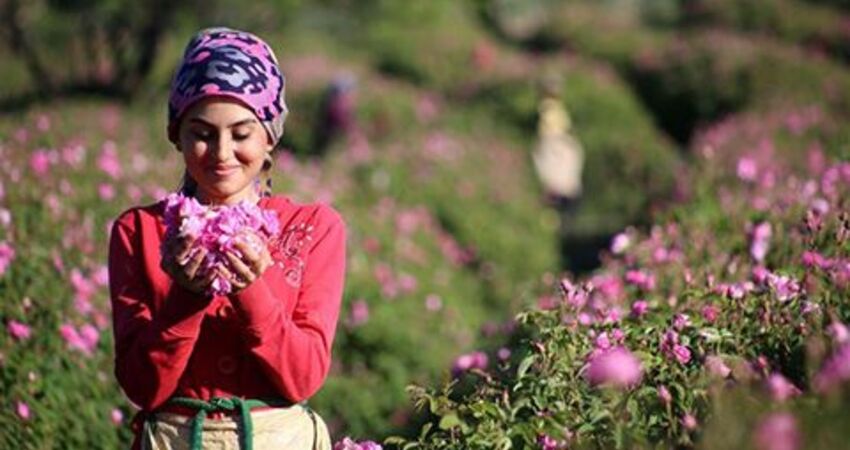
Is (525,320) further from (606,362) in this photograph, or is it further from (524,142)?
(524,142)

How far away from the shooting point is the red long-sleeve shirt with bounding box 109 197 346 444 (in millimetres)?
2836

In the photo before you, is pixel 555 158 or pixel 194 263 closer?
pixel 194 263

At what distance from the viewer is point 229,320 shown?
2963 millimetres

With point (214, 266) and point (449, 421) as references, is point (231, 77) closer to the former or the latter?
point (214, 266)

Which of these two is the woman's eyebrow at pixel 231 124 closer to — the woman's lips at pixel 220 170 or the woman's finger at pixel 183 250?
the woman's lips at pixel 220 170

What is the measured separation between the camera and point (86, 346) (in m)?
5.75

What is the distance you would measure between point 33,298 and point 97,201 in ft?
6.81

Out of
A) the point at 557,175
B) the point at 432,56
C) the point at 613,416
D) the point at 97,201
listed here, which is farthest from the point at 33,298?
the point at 432,56

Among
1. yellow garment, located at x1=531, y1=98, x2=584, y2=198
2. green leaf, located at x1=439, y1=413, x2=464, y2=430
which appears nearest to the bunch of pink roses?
Answer: green leaf, located at x1=439, y1=413, x2=464, y2=430

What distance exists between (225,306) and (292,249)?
0.78 ft

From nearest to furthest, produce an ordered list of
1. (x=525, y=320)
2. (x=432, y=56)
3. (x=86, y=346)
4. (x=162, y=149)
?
(x=525, y=320), (x=86, y=346), (x=162, y=149), (x=432, y=56)

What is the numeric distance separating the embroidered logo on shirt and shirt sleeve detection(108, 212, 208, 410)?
279mm

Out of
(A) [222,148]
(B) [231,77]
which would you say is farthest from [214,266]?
(B) [231,77]

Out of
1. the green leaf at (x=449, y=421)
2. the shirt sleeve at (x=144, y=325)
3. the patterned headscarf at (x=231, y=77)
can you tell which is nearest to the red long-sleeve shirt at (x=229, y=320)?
the shirt sleeve at (x=144, y=325)
